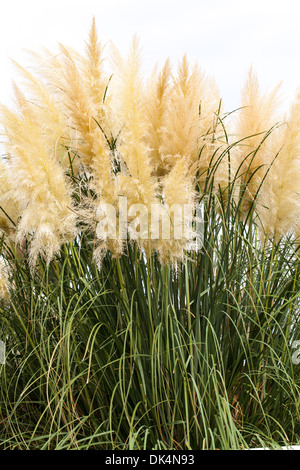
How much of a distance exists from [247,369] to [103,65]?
1.16 meters

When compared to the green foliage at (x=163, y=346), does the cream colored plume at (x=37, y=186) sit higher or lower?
higher

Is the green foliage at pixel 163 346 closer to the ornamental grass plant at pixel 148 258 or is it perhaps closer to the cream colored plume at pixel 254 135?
the ornamental grass plant at pixel 148 258

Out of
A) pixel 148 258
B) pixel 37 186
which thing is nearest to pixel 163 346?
pixel 148 258

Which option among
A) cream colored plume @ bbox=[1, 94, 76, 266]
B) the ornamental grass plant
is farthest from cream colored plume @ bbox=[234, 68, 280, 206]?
cream colored plume @ bbox=[1, 94, 76, 266]

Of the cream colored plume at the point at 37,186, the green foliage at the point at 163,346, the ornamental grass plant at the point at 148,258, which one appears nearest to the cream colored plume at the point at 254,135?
the ornamental grass plant at the point at 148,258

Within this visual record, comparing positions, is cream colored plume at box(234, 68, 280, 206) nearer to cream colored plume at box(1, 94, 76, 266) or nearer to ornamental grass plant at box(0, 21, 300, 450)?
ornamental grass plant at box(0, 21, 300, 450)

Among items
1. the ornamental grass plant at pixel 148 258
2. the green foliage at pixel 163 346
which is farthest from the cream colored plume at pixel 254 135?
the green foliage at pixel 163 346

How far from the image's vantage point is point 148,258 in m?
1.72

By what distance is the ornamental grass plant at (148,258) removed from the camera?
1.63 metres

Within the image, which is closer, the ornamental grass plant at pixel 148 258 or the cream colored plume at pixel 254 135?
the ornamental grass plant at pixel 148 258

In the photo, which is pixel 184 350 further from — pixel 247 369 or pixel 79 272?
pixel 79 272

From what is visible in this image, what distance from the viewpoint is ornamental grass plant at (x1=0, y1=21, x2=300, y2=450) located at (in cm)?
163

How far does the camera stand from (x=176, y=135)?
5.67 feet
